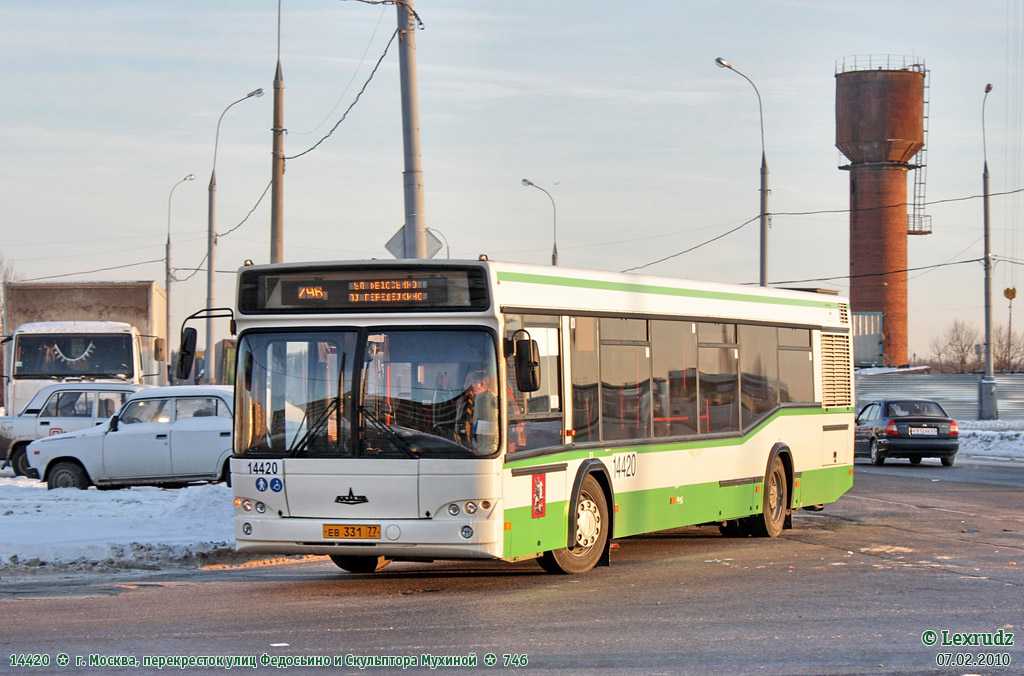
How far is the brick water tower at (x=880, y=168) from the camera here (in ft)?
226

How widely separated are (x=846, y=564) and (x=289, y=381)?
5535 millimetres

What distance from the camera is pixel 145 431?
19.4 m

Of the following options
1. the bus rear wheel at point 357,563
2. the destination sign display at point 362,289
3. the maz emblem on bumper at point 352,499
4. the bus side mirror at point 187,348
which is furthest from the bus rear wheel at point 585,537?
the bus side mirror at point 187,348

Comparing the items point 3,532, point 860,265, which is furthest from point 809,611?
point 860,265

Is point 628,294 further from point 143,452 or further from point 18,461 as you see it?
point 18,461

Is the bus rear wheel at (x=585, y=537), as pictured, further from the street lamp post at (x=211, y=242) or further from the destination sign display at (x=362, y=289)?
the street lamp post at (x=211, y=242)

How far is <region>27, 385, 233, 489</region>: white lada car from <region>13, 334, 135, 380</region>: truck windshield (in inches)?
323

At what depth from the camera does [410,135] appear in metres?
16.4

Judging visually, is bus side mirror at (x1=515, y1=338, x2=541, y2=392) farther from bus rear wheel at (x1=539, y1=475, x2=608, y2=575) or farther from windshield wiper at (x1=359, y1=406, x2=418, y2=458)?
bus rear wheel at (x1=539, y1=475, x2=608, y2=575)

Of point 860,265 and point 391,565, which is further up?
point 860,265

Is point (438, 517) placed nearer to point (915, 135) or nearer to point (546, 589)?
point (546, 589)

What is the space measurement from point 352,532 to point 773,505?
21.4 feet

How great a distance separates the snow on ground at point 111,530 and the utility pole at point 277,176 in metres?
6.05

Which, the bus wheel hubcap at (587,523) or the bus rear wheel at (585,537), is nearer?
the bus rear wheel at (585,537)
